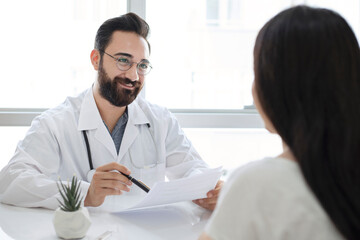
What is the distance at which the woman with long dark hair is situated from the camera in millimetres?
692

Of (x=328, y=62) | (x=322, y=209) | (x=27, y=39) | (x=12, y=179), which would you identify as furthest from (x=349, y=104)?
(x=27, y=39)

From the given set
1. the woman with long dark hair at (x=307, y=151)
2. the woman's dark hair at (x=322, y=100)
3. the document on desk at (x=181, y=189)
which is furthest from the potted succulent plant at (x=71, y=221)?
the woman's dark hair at (x=322, y=100)

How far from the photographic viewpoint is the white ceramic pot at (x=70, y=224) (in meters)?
1.20

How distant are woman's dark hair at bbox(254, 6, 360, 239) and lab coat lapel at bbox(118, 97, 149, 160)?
130 cm

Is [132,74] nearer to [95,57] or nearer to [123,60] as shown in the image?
[123,60]

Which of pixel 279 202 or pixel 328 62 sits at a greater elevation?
pixel 328 62

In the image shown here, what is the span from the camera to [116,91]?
2027 mm

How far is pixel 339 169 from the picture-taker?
27.4 inches

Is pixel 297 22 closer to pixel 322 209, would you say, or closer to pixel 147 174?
pixel 322 209

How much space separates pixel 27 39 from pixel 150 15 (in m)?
0.82

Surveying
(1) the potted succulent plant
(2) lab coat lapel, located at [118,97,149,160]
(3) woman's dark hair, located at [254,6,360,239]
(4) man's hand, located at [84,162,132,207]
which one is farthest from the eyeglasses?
(3) woman's dark hair, located at [254,6,360,239]

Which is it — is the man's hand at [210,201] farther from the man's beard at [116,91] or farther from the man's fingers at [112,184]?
the man's beard at [116,91]

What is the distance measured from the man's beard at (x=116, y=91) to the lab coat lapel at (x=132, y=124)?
78 millimetres

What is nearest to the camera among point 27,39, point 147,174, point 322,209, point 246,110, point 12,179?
point 322,209
